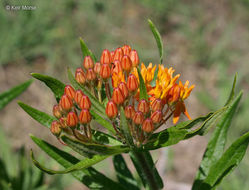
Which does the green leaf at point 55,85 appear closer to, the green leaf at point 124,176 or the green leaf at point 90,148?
the green leaf at point 90,148

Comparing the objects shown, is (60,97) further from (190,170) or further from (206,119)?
(190,170)

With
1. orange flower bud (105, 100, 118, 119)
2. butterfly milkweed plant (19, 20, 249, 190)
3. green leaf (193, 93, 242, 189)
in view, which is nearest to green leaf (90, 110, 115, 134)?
butterfly milkweed plant (19, 20, 249, 190)

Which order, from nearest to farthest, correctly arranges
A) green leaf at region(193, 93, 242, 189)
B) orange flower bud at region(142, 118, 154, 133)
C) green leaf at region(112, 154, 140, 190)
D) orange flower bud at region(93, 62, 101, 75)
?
orange flower bud at region(142, 118, 154, 133) < orange flower bud at region(93, 62, 101, 75) < green leaf at region(193, 93, 242, 189) < green leaf at region(112, 154, 140, 190)

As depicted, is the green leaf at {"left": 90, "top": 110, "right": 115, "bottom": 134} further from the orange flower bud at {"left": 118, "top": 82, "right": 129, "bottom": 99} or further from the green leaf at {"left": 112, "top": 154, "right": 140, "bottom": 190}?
the green leaf at {"left": 112, "top": 154, "right": 140, "bottom": 190}

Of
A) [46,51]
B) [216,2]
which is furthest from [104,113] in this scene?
[216,2]

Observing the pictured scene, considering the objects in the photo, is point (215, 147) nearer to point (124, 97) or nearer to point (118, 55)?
point (124, 97)

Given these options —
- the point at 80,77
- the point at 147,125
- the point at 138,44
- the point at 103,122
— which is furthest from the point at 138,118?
the point at 138,44
